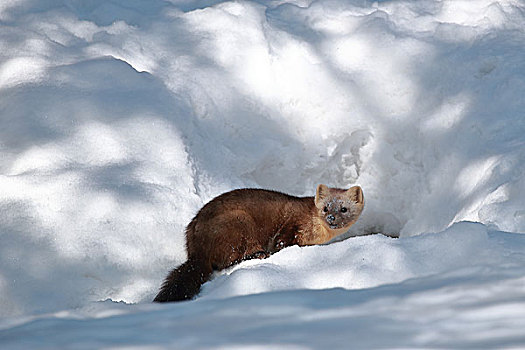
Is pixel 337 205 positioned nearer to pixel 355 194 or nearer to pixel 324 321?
pixel 355 194

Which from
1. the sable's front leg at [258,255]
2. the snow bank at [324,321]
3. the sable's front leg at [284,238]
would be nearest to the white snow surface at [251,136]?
the snow bank at [324,321]

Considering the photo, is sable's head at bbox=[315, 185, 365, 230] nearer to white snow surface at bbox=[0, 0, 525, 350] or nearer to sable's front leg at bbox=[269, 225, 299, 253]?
sable's front leg at bbox=[269, 225, 299, 253]

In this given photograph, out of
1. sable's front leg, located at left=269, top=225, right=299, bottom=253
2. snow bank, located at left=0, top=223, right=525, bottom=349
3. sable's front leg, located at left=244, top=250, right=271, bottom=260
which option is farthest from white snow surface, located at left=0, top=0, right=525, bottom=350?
sable's front leg, located at left=269, top=225, right=299, bottom=253

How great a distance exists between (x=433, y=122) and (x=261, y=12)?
1.55 meters

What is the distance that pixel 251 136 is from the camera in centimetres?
422

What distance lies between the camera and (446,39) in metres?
4.51

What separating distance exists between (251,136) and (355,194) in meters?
0.77

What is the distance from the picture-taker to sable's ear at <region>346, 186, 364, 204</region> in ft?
12.8

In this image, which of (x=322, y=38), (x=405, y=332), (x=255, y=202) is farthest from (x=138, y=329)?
(x=322, y=38)

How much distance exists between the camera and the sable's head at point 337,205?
151 inches

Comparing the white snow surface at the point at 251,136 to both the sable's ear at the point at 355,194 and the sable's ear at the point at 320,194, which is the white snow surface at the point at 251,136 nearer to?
the sable's ear at the point at 355,194

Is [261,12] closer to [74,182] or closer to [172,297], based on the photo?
[74,182]

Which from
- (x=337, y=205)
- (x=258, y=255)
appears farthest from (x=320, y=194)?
(x=258, y=255)

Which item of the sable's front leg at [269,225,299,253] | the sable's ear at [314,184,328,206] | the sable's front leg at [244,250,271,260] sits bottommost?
the sable's front leg at [269,225,299,253]
